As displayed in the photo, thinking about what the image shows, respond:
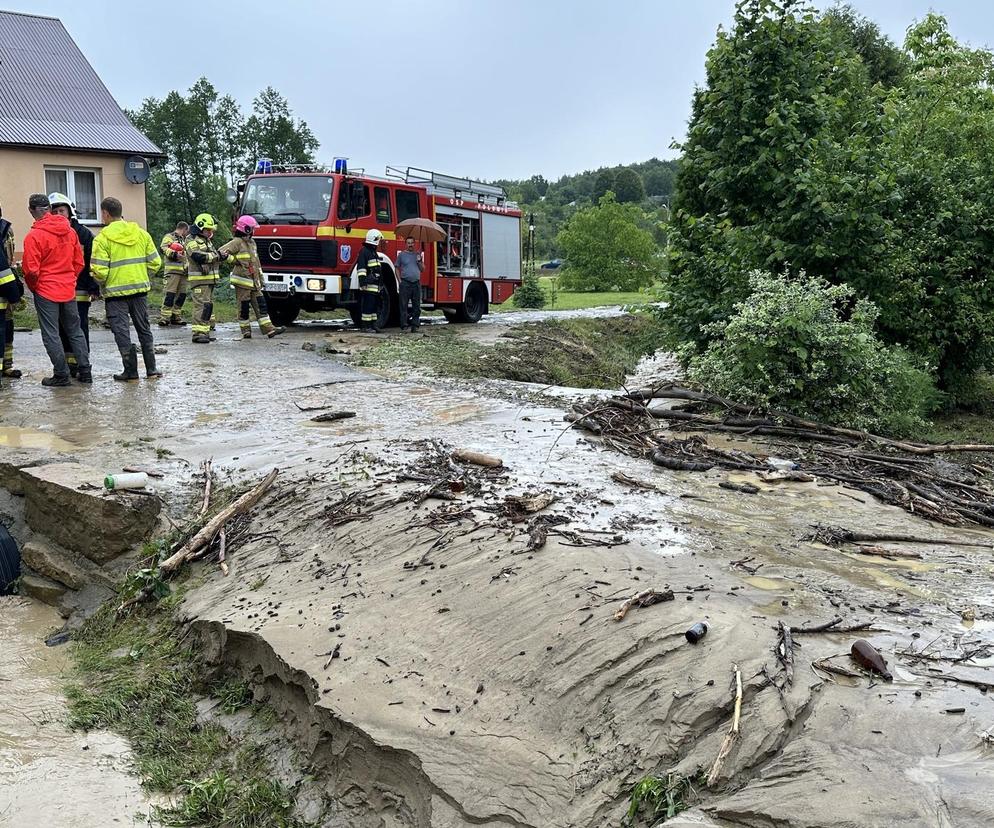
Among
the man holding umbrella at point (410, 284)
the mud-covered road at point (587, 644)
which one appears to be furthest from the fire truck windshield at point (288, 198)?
the mud-covered road at point (587, 644)

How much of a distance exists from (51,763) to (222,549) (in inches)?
62.2

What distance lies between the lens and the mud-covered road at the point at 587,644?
3115 mm

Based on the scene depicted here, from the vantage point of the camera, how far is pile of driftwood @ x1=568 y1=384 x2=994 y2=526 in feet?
19.6

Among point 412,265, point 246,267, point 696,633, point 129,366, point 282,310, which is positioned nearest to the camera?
point 696,633

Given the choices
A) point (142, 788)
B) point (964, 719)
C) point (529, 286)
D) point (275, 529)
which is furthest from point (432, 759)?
point (529, 286)

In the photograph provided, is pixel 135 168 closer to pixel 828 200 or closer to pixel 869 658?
pixel 828 200

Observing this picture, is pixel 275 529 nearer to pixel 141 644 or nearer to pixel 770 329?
pixel 141 644

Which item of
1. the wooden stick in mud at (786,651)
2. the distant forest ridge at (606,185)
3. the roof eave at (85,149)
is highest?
the distant forest ridge at (606,185)

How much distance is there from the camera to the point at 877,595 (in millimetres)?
4215

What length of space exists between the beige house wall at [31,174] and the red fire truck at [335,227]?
7.17m

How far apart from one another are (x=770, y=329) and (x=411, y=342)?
8.10 m

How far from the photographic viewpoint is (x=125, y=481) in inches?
251

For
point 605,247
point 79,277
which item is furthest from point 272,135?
point 79,277

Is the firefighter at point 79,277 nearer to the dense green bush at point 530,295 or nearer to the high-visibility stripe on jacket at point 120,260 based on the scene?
the high-visibility stripe on jacket at point 120,260
